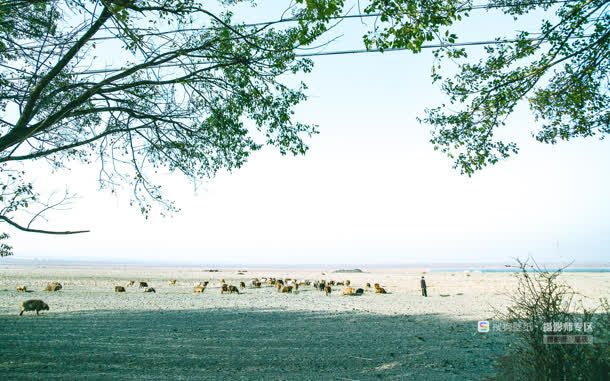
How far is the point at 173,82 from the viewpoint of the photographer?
301 inches

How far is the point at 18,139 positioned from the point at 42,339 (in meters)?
7.58

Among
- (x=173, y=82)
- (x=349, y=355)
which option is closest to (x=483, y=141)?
(x=349, y=355)

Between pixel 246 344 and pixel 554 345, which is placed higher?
pixel 554 345
